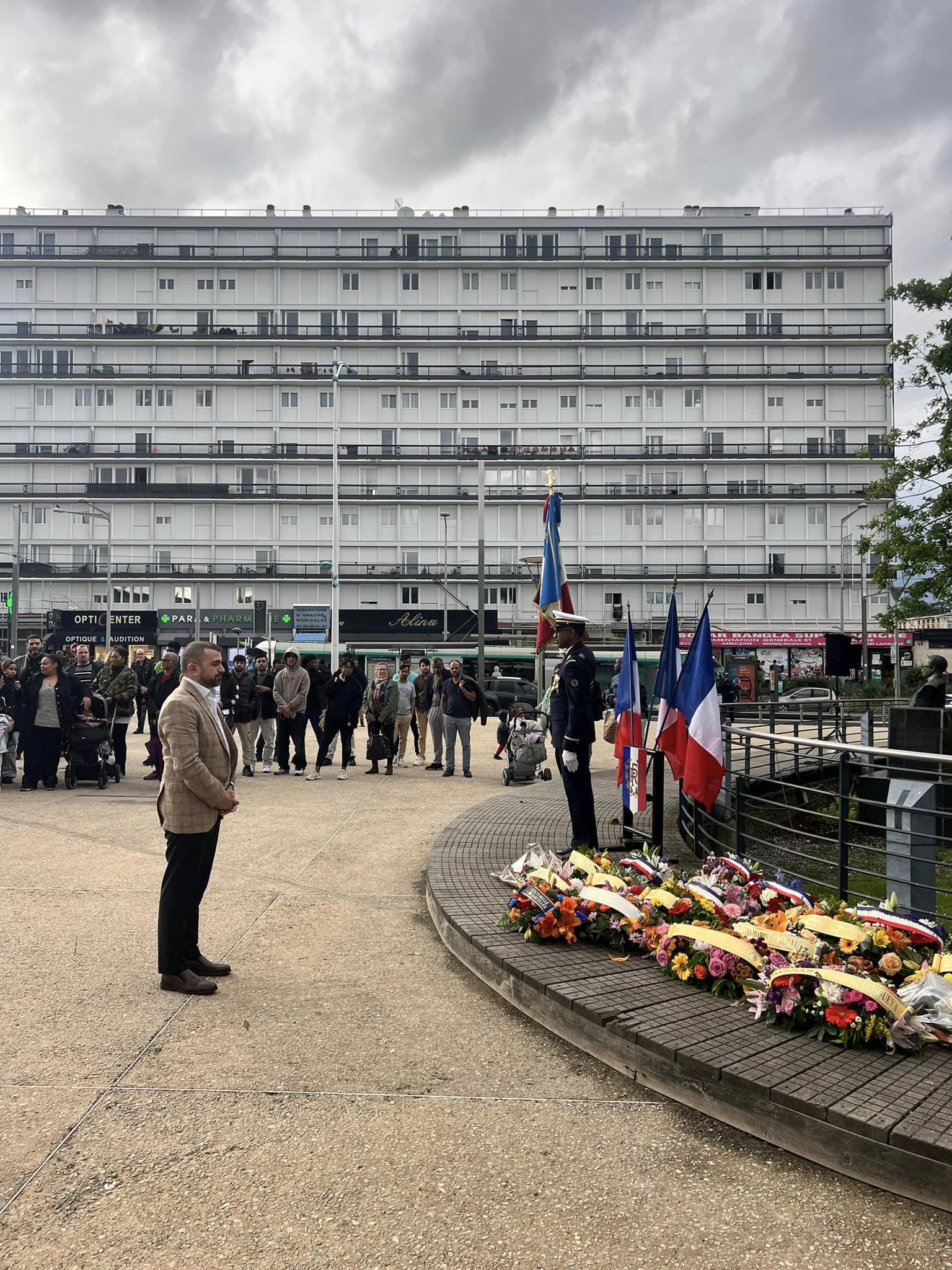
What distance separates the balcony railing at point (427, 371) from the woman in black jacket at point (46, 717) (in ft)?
190

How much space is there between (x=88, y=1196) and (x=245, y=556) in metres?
66.3

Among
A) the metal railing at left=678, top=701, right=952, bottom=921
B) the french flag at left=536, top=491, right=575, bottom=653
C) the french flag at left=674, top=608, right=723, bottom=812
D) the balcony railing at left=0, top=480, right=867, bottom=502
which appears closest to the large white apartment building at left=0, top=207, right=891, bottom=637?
the balcony railing at left=0, top=480, right=867, bottom=502

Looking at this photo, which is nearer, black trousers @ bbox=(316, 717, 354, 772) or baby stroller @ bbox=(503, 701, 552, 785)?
baby stroller @ bbox=(503, 701, 552, 785)

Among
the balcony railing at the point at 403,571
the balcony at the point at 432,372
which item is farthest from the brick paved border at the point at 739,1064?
the balcony at the point at 432,372

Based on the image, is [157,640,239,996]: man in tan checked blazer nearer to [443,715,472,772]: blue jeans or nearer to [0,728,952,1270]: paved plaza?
[0,728,952,1270]: paved plaza

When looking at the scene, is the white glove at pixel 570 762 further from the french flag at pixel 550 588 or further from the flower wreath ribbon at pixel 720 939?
the french flag at pixel 550 588

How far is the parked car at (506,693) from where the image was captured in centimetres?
3116

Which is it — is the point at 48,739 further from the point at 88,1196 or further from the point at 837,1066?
the point at 837,1066

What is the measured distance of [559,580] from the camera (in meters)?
10.6

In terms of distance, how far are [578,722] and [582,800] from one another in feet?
2.14

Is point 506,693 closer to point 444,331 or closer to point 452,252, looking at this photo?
point 444,331

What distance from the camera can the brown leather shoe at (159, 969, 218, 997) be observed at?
16.5ft

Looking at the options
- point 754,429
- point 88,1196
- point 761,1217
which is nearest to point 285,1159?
point 88,1196

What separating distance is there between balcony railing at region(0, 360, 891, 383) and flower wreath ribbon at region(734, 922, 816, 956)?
6595cm
